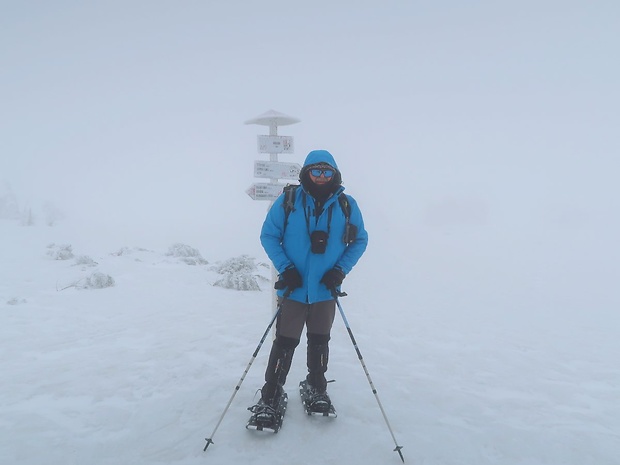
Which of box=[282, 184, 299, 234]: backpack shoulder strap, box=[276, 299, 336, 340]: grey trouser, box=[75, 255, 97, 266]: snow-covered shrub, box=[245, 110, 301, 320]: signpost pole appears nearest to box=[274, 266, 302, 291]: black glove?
box=[276, 299, 336, 340]: grey trouser

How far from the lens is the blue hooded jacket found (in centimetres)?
397

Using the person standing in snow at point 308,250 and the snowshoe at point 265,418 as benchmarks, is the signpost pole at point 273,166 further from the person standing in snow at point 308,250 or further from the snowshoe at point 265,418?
the snowshoe at point 265,418

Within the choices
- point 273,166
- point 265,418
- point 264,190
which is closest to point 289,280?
point 265,418

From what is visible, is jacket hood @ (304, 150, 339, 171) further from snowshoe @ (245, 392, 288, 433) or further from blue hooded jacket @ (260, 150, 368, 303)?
snowshoe @ (245, 392, 288, 433)

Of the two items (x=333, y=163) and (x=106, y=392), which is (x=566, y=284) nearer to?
(x=333, y=163)

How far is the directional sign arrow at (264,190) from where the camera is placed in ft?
19.9

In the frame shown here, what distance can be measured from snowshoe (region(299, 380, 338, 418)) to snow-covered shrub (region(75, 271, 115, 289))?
8408 mm

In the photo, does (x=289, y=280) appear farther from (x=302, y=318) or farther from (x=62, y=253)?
(x=62, y=253)

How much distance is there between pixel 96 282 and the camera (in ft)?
34.1

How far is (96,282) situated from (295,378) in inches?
309

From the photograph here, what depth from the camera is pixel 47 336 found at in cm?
657

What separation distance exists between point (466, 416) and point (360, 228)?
2644 millimetres

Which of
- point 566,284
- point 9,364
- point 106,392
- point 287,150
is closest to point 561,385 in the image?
point 287,150

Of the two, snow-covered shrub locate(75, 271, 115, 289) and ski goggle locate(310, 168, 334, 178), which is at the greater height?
ski goggle locate(310, 168, 334, 178)
